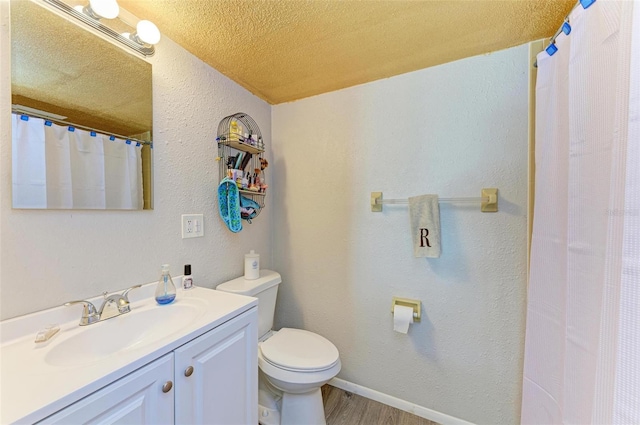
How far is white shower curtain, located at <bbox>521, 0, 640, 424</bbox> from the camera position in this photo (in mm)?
513

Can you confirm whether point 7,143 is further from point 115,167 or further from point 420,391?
point 420,391

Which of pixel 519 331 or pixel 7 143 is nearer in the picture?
pixel 7 143

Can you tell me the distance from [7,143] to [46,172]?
11 cm

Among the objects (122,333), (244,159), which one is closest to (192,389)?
(122,333)

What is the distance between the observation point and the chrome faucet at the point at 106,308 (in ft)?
2.69

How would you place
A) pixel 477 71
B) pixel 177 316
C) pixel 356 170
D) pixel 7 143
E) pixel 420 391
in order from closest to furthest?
pixel 7 143 → pixel 177 316 → pixel 477 71 → pixel 420 391 → pixel 356 170

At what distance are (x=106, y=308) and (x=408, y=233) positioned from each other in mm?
1476

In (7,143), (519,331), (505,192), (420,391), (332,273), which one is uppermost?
(7,143)

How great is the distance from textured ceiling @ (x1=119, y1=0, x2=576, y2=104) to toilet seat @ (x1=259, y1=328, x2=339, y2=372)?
64.1 inches

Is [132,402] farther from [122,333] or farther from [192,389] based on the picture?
[122,333]

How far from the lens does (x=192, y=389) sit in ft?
2.48

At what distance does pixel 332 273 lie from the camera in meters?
1.65

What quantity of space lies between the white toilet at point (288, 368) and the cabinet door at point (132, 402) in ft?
1.90

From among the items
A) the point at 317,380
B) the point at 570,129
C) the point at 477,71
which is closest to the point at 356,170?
the point at 477,71
